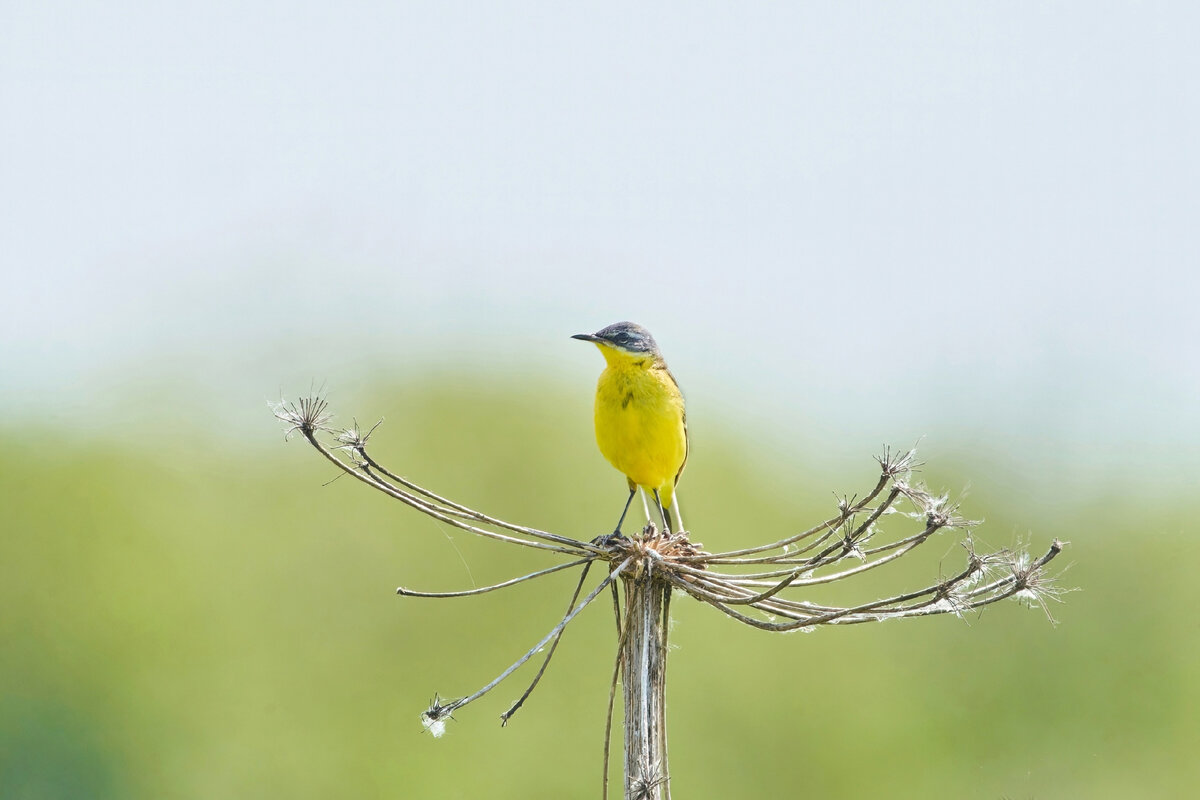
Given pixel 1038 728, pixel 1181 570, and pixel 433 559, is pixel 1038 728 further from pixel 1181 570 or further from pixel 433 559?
pixel 433 559

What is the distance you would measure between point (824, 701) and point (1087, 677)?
6072 mm

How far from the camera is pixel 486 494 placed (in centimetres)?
2703

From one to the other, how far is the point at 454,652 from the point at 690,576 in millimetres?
19532

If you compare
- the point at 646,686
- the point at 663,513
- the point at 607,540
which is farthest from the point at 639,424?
the point at 646,686

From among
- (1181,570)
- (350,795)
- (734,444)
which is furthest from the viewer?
(734,444)

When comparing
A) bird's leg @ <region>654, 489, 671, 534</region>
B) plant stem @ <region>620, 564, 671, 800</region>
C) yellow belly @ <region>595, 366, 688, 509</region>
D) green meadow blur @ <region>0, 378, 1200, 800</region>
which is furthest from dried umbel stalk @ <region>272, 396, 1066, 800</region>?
green meadow blur @ <region>0, 378, 1200, 800</region>

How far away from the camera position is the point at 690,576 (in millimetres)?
5141

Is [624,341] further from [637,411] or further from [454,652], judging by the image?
[454,652]

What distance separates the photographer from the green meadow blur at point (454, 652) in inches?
907

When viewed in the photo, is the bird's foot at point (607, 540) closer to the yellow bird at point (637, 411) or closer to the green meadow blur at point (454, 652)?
the yellow bird at point (637, 411)

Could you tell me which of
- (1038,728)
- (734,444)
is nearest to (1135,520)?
(1038,728)

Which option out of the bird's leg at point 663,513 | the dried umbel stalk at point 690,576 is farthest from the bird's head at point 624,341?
the dried umbel stalk at point 690,576

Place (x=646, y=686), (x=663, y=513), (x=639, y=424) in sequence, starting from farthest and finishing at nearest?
1. (x=663, y=513)
2. (x=639, y=424)
3. (x=646, y=686)

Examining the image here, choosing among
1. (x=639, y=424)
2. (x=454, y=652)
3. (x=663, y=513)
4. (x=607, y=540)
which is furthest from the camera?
(x=454, y=652)
